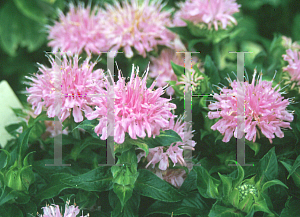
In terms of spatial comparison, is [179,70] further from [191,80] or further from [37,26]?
[37,26]

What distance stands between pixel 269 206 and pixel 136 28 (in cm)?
41

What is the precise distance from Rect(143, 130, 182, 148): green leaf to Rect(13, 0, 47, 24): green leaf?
0.73m

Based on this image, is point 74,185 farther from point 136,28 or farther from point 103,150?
point 136,28

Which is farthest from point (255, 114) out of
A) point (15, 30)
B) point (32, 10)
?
point (15, 30)

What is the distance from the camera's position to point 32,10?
1001mm

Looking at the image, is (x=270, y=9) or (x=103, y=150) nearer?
(x=103, y=150)

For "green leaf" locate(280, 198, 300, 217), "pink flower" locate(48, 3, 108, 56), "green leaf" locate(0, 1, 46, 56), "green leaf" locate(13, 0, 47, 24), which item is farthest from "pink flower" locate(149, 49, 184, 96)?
"green leaf" locate(0, 1, 46, 56)

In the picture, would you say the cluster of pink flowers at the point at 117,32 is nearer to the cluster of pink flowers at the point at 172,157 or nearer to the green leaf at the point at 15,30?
the cluster of pink flowers at the point at 172,157

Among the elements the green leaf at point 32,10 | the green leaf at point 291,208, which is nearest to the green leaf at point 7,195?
the green leaf at point 291,208

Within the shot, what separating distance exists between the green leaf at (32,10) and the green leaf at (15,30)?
9 cm

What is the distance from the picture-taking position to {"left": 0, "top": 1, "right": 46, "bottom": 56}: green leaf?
1.07 m

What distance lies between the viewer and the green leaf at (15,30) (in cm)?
107

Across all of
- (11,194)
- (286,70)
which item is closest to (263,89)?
(286,70)

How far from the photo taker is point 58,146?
0.51m
